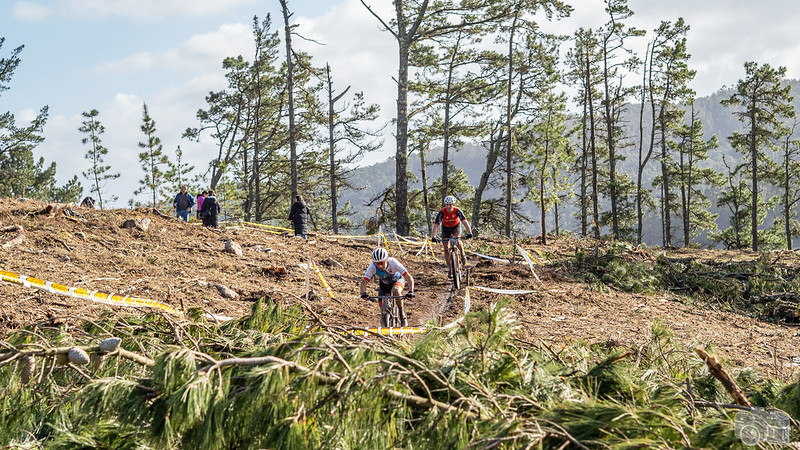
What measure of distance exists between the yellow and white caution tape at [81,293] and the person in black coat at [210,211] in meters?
10.5

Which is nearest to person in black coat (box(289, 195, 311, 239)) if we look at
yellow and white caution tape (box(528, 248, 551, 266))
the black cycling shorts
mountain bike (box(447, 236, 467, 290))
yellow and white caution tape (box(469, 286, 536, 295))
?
yellow and white caution tape (box(528, 248, 551, 266))

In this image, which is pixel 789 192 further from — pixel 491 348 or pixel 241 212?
pixel 491 348

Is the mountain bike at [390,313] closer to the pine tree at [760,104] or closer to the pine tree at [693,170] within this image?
the pine tree at [760,104]

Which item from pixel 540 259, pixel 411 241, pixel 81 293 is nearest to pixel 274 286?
pixel 81 293

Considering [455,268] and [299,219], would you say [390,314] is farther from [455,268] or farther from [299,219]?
[299,219]

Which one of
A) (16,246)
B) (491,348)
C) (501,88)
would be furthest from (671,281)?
(501,88)

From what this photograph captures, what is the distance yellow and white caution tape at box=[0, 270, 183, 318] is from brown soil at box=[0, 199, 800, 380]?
0.76 feet

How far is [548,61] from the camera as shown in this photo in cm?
3117

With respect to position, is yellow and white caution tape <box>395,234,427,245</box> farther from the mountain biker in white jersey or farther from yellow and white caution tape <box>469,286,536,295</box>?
the mountain biker in white jersey

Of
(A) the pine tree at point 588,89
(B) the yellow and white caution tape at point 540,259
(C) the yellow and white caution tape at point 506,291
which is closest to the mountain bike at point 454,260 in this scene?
(C) the yellow and white caution tape at point 506,291

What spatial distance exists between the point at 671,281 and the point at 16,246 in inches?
575

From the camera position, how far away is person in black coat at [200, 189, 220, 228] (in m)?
19.8

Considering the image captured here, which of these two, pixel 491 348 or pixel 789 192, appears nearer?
pixel 491 348

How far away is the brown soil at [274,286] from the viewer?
340 inches
